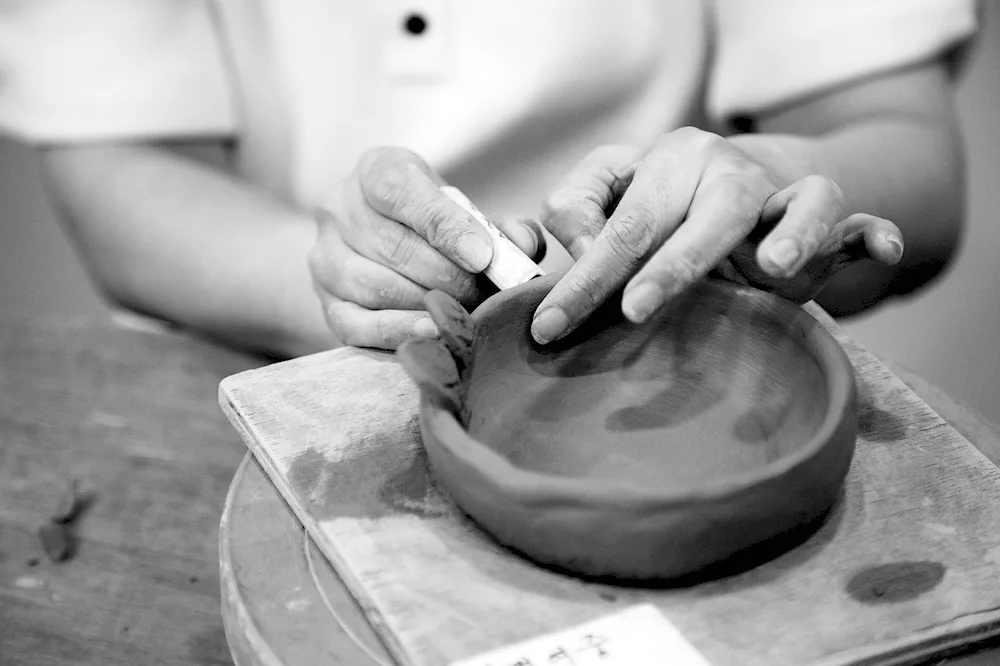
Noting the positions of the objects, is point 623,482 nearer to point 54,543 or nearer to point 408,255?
point 408,255

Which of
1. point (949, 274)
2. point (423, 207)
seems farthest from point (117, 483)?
point (949, 274)

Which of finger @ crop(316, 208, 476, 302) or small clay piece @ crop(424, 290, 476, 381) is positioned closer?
small clay piece @ crop(424, 290, 476, 381)

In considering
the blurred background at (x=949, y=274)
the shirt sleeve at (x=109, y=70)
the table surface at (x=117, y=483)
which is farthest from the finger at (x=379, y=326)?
the blurred background at (x=949, y=274)

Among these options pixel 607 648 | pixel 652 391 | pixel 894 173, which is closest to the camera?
pixel 607 648

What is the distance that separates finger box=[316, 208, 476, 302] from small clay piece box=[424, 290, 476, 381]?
141 mm

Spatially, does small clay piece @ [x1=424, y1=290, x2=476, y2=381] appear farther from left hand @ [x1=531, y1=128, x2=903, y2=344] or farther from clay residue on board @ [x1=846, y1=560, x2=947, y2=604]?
clay residue on board @ [x1=846, y1=560, x2=947, y2=604]

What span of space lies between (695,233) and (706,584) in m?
0.26

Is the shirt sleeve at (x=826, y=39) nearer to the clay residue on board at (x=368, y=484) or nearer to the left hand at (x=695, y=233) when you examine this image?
the left hand at (x=695, y=233)

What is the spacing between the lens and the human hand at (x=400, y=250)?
855mm

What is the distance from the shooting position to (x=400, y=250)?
90 centimetres

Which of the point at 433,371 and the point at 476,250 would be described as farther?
the point at 476,250

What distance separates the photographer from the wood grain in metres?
0.85

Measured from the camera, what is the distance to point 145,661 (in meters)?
0.83

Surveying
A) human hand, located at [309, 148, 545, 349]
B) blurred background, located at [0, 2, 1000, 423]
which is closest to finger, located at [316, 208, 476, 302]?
human hand, located at [309, 148, 545, 349]
